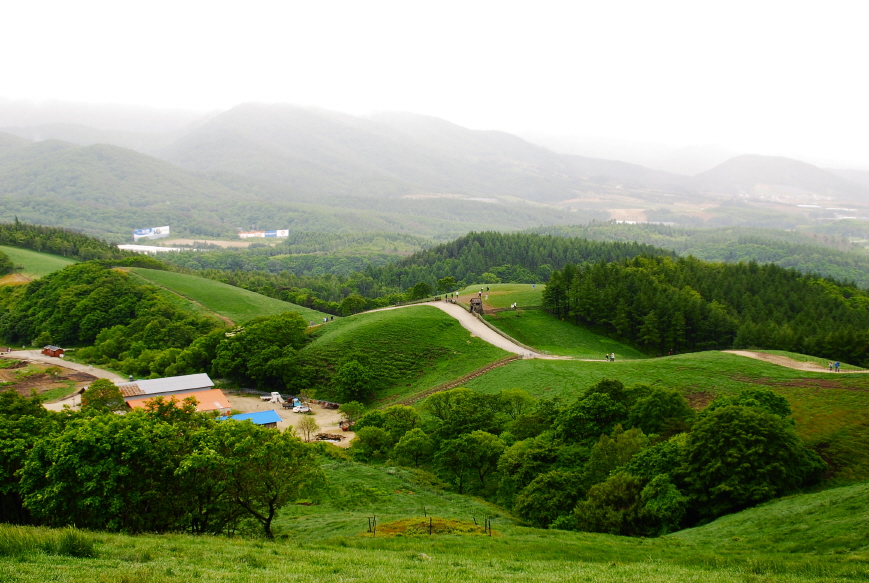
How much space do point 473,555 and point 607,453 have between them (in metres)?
16.7

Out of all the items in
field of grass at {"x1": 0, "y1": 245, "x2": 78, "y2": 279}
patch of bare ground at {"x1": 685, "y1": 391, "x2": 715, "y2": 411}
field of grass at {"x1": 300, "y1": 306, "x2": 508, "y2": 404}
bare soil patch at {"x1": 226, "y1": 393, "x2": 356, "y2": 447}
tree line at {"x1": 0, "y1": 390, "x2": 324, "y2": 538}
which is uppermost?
tree line at {"x1": 0, "y1": 390, "x2": 324, "y2": 538}

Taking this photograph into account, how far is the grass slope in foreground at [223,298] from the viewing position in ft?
351

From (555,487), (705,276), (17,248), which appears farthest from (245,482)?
(17,248)

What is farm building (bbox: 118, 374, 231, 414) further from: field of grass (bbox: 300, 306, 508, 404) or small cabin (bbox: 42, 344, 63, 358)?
small cabin (bbox: 42, 344, 63, 358)

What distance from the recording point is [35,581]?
13164 millimetres

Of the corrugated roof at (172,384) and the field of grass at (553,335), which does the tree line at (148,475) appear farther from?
the field of grass at (553,335)

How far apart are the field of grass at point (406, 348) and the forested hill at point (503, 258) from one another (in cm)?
6301

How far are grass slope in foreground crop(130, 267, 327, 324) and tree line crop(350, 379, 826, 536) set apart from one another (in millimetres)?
60395

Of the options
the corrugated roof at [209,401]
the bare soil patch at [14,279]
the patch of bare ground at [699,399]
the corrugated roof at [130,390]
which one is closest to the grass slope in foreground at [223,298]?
the bare soil patch at [14,279]

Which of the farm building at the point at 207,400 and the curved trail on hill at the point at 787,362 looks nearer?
the curved trail on hill at the point at 787,362

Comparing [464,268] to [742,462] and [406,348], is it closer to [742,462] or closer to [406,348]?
[406,348]

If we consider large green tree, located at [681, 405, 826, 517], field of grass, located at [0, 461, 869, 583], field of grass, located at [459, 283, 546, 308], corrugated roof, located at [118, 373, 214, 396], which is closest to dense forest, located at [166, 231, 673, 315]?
field of grass, located at [459, 283, 546, 308]

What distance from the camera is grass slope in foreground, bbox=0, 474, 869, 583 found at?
15.3 meters

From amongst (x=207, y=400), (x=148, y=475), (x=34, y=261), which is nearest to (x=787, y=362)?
(x=148, y=475)
